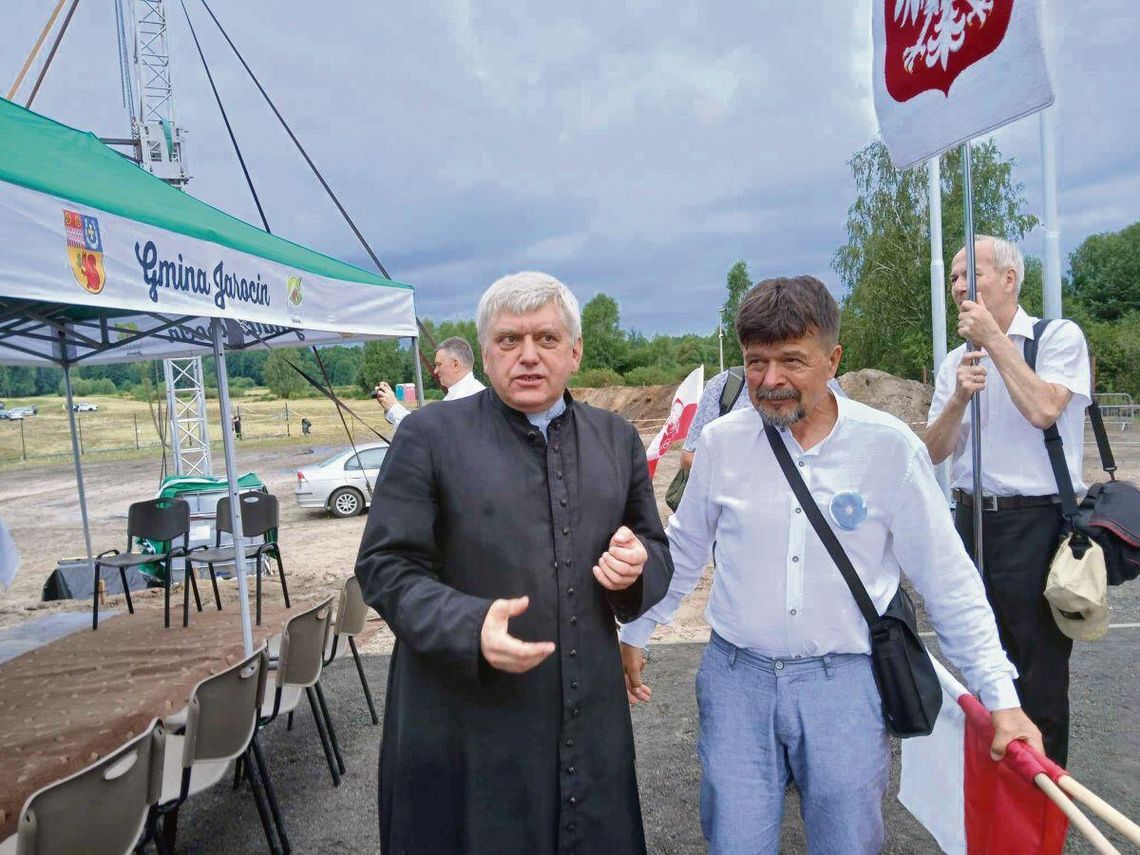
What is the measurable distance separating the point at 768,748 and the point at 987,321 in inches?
55.6

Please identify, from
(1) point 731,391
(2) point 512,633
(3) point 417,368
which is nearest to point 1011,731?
(2) point 512,633

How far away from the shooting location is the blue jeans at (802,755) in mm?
1725

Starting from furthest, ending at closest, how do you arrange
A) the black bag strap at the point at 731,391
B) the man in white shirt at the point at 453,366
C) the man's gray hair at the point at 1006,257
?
the man in white shirt at the point at 453,366
the black bag strap at the point at 731,391
the man's gray hair at the point at 1006,257

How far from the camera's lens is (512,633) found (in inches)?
65.9

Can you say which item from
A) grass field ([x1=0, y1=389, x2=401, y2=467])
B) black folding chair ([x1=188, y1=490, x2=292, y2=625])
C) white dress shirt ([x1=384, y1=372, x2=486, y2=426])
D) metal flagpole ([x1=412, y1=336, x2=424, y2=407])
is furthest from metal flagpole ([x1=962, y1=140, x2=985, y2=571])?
grass field ([x1=0, y1=389, x2=401, y2=467])

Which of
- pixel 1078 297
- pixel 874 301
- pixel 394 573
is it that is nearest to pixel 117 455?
pixel 874 301

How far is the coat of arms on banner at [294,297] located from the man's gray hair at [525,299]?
338 centimetres

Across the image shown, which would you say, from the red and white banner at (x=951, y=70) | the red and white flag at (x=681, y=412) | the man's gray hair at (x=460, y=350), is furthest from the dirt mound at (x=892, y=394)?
the red and white banner at (x=951, y=70)

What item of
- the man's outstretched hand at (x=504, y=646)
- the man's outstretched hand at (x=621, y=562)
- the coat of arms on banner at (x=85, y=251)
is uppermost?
the coat of arms on banner at (x=85, y=251)

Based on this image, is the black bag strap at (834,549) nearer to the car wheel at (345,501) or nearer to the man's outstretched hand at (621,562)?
the man's outstretched hand at (621,562)

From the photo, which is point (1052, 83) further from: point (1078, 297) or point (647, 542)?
point (1078, 297)

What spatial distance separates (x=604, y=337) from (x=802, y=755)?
188 ft

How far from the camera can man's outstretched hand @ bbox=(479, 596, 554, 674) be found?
4.60 feet

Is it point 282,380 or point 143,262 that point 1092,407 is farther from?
point 282,380
